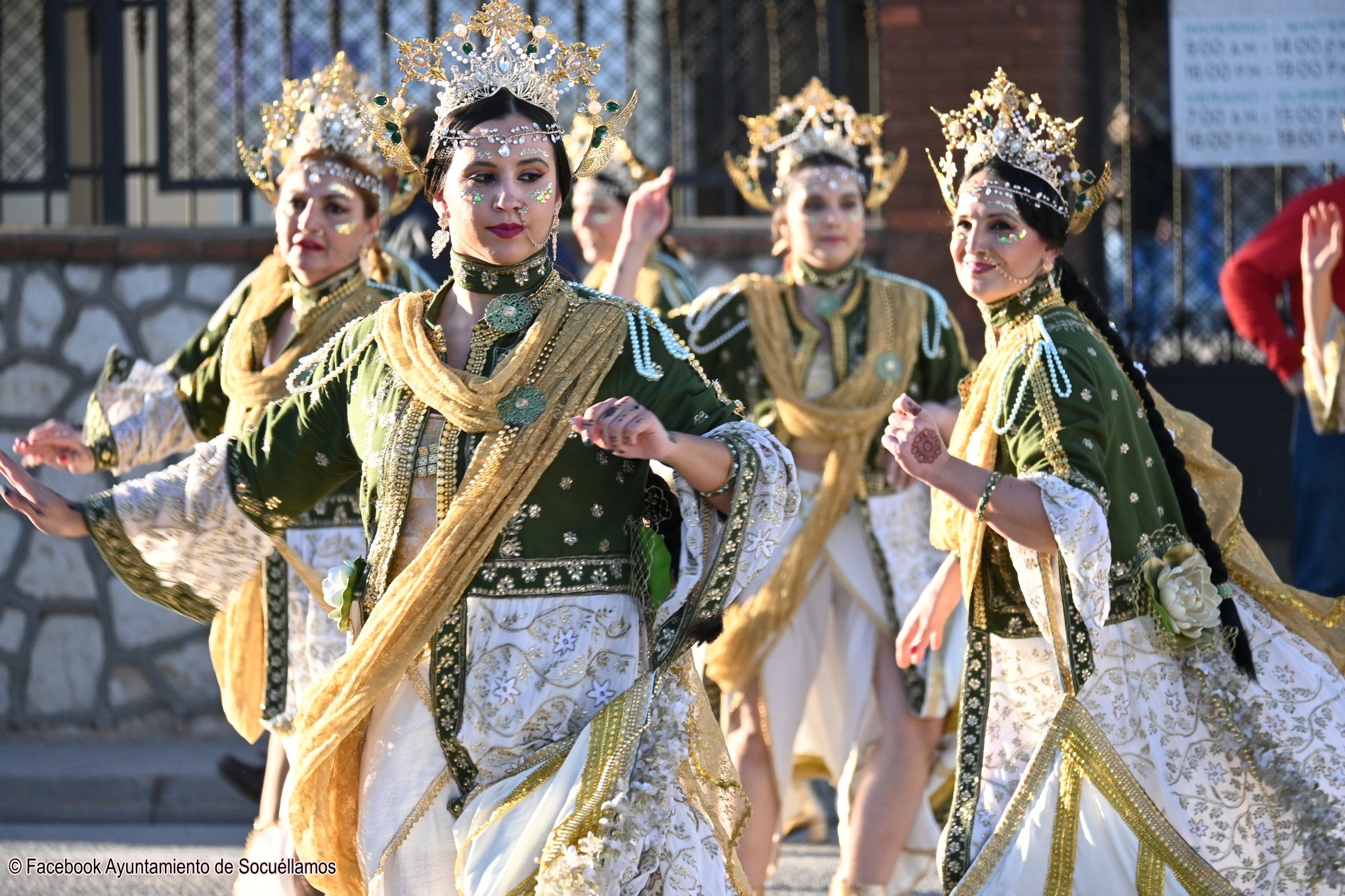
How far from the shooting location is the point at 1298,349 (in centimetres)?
690

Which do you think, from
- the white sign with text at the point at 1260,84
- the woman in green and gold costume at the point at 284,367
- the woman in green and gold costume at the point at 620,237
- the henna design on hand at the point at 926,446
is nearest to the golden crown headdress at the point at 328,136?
the woman in green and gold costume at the point at 284,367

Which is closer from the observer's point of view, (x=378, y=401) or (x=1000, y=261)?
(x=378, y=401)

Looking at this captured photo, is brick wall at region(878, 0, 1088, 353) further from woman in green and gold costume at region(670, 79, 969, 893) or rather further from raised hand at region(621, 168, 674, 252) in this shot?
raised hand at region(621, 168, 674, 252)

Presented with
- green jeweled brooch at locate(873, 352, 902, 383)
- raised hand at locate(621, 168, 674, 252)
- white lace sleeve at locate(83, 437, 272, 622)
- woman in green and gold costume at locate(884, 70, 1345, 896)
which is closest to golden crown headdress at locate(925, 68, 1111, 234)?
woman in green and gold costume at locate(884, 70, 1345, 896)

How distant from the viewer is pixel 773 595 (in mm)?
5637

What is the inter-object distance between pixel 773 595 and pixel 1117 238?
162 inches

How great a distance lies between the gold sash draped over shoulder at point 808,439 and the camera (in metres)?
5.62

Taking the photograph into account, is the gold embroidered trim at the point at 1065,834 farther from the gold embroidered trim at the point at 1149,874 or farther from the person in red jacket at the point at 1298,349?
the person in red jacket at the point at 1298,349

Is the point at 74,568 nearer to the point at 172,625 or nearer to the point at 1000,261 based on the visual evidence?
the point at 172,625

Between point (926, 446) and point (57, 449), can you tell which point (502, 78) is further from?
point (57, 449)

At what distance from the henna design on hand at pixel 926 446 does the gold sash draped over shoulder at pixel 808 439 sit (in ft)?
6.33

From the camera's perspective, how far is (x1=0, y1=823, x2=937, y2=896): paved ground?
559 centimetres

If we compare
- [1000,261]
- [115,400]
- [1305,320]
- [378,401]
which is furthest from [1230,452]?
[378,401]

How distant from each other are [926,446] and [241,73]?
5.40 m
